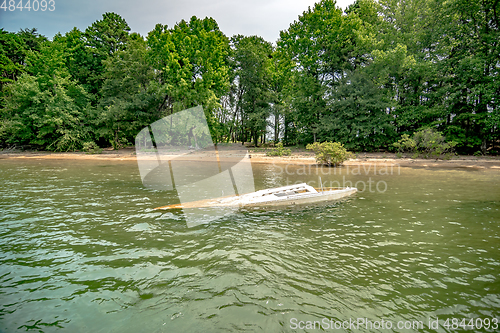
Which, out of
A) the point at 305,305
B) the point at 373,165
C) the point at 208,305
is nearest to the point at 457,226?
the point at 305,305

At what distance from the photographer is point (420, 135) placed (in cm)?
2447

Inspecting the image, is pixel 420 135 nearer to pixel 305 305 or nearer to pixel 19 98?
pixel 305 305

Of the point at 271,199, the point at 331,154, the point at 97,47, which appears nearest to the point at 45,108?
the point at 97,47

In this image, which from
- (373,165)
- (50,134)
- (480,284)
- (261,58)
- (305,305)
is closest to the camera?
(305,305)

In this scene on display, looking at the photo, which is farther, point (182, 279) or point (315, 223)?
point (315, 223)

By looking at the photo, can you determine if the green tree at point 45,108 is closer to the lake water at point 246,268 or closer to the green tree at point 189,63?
the green tree at point 189,63

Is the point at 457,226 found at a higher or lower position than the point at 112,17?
lower

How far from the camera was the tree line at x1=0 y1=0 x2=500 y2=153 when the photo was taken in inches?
1065

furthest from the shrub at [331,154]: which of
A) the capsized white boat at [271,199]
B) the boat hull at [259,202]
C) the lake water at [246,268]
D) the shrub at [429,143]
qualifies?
the lake water at [246,268]

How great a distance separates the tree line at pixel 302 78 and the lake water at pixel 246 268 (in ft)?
76.5

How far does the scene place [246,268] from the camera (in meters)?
5.42

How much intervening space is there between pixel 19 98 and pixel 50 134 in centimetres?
575

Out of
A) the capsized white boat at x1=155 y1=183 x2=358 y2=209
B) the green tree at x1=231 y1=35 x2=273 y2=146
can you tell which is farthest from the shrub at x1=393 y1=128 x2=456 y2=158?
the green tree at x1=231 y1=35 x2=273 y2=146

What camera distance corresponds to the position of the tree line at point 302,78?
27.0 meters
